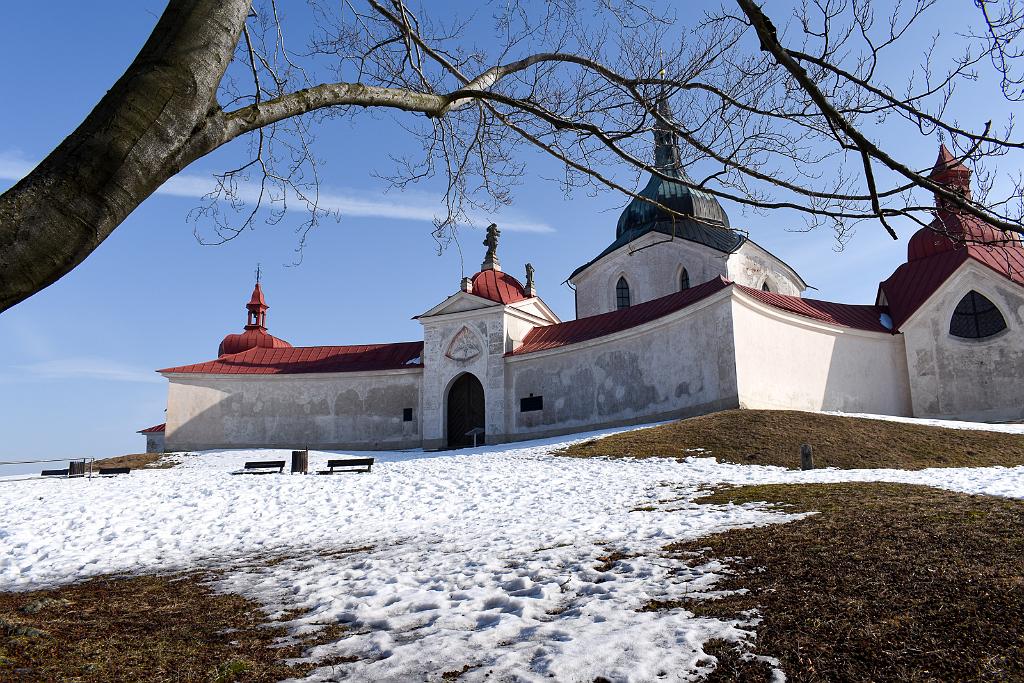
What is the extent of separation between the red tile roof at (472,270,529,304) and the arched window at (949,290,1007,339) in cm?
1681

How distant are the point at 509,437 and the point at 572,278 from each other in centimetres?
1100

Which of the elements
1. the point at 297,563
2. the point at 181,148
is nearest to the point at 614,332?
the point at 297,563

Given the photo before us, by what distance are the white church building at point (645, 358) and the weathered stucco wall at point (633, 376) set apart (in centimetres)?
6

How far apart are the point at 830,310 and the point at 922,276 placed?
4238mm

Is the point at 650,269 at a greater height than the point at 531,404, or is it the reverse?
the point at 650,269

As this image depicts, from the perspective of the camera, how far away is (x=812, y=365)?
80.5 ft

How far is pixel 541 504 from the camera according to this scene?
36.4 ft

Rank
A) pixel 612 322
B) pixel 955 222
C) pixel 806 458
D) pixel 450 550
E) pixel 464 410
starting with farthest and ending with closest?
pixel 464 410, pixel 612 322, pixel 806 458, pixel 450 550, pixel 955 222

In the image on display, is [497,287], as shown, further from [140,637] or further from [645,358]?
[140,637]

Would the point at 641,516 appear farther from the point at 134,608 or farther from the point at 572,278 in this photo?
the point at 572,278

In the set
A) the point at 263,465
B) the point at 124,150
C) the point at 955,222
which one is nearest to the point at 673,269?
the point at 263,465

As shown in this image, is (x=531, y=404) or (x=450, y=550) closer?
(x=450, y=550)

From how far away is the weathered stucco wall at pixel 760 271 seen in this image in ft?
107

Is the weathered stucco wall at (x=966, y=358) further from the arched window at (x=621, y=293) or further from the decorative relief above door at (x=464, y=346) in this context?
the decorative relief above door at (x=464, y=346)
